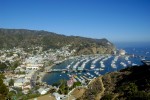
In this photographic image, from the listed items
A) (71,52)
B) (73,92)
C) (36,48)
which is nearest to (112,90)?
(73,92)

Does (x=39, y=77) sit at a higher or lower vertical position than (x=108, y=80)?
lower

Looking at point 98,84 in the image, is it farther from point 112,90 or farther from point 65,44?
point 65,44

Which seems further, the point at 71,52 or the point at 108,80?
the point at 71,52

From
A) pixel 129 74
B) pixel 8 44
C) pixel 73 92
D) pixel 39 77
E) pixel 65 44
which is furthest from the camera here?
pixel 65 44

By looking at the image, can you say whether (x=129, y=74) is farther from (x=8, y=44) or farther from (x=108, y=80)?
(x=8, y=44)

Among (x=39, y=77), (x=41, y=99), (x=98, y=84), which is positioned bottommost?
(x=39, y=77)

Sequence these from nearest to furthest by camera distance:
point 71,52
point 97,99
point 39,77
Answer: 1. point 97,99
2. point 39,77
3. point 71,52

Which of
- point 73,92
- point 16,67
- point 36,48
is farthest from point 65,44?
point 73,92
